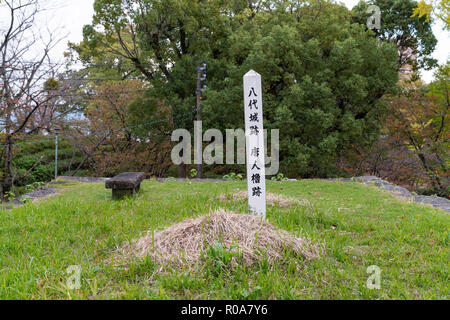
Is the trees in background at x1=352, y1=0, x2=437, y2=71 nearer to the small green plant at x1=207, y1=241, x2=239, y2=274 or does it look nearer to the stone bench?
the stone bench

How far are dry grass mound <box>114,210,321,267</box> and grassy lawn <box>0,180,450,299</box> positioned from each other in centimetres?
12

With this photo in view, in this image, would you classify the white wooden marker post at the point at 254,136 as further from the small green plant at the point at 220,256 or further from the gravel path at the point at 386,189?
the gravel path at the point at 386,189

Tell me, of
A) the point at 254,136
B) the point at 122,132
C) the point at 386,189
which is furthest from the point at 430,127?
the point at 122,132

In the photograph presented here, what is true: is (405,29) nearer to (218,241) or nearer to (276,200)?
(276,200)

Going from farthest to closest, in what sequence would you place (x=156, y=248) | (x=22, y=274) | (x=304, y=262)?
(x=156, y=248) < (x=304, y=262) < (x=22, y=274)

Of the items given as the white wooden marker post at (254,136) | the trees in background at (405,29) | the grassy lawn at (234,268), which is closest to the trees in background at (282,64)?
the trees in background at (405,29)

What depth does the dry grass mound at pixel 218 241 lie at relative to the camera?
2.67 m

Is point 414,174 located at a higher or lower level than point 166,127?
lower

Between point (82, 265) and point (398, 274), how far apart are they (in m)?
2.48

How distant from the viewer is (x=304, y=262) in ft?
8.70

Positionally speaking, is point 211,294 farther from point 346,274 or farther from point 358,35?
point 358,35

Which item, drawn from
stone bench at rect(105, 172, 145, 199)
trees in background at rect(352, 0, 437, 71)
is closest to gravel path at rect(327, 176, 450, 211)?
stone bench at rect(105, 172, 145, 199)
